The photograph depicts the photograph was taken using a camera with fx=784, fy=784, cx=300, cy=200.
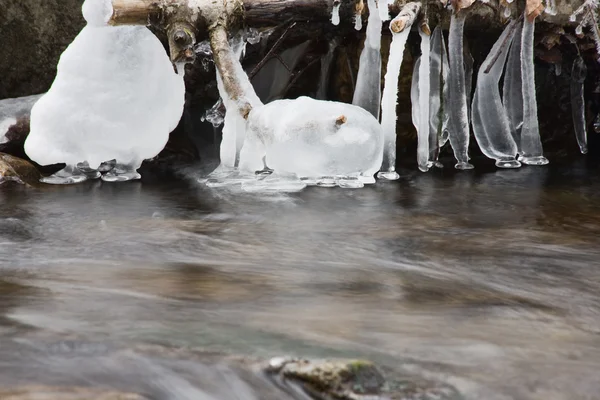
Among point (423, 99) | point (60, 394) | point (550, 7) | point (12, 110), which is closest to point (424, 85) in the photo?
point (423, 99)

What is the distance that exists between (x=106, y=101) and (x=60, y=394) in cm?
378

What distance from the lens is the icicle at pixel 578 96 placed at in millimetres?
6277

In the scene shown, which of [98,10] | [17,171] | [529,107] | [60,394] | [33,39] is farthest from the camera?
[33,39]

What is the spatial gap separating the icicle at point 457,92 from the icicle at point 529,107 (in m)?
0.43

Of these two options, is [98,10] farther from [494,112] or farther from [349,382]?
[349,382]

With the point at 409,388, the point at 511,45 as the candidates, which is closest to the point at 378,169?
the point at 511,45

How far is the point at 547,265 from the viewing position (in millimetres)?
3357

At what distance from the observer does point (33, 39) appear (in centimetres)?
659

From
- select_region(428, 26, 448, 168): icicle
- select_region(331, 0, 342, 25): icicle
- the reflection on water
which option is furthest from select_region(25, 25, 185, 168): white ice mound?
select_region(428, 26, 448, 168): icicle

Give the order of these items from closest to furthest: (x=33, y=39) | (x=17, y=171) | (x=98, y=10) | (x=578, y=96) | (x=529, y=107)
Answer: (x=98, y=10) → (x=17, y=171) → (x=529, y=107) → (x=578, y=96) → (x=33, y=39)

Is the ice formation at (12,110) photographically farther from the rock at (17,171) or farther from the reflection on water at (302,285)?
the reflection on water at (302,285)

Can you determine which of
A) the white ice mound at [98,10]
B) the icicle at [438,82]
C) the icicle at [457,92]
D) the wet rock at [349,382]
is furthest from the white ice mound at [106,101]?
the wet rock at [349,382]

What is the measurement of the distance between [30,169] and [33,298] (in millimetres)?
3107

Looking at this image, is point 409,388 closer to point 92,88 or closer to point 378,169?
point 378,169
